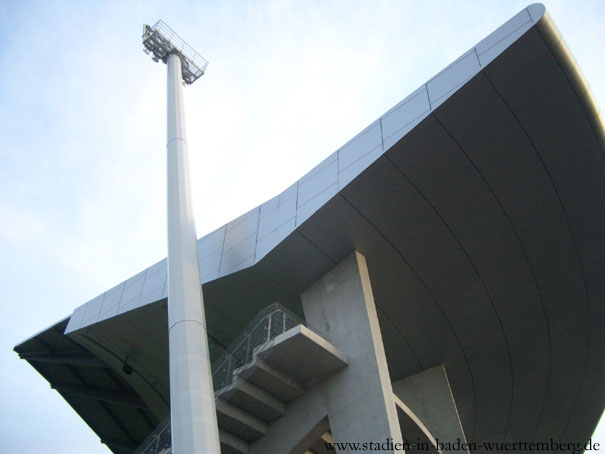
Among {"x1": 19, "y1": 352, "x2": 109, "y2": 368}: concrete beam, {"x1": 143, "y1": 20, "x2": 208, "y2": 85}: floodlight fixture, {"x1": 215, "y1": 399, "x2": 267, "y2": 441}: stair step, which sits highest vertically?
{"x1": 143, "y1": 20, "x2": 208, "y2": 85}: floodlight fixture

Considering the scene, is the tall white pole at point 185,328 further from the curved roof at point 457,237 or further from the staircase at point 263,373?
the curved roof at point 457,237

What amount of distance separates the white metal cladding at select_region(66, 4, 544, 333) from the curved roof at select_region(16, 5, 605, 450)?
0.05 metres

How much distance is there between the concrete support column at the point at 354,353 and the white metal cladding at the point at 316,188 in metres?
2.20

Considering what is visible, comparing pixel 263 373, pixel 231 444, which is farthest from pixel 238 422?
pixel 263 373

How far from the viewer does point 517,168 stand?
16.3 metres

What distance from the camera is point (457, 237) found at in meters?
17.7

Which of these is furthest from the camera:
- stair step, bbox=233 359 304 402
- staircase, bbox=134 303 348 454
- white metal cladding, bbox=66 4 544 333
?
stair step, bbox=233 359 304 402

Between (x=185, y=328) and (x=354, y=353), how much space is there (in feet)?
16.1

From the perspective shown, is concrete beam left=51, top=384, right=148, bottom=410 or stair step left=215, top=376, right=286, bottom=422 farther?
concrete beam left=51, top=384, right=148, bottom=410

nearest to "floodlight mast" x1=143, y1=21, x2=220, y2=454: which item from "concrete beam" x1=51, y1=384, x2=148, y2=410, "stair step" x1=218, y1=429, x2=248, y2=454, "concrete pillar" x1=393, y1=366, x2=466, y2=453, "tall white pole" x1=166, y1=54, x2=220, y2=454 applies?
"tall white pole" x1=166, y1=54, x2=220, y2=454

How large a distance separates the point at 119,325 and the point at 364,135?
446 inches

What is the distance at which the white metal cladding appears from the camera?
13945 millimetres

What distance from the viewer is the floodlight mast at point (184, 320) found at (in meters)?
11.2

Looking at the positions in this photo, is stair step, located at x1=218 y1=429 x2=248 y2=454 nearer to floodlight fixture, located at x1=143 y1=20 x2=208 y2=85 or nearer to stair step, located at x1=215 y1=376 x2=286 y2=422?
stair step, located at x1=215 y1=376 x2=286 y2=422
